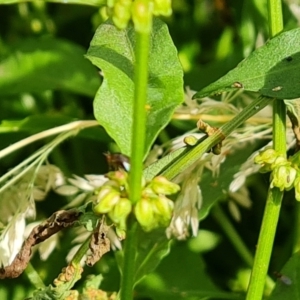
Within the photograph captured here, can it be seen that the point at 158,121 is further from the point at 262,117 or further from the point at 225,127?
the point at 262,117

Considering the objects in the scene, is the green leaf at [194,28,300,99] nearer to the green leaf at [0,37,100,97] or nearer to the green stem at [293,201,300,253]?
the green stem at [293,201,300,253]

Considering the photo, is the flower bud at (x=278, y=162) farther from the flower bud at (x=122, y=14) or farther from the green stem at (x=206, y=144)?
the flower bud at (x=122, y=14)

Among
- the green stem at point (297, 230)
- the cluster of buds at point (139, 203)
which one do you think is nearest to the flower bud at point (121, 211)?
the cluster of buds at point (139, 203)

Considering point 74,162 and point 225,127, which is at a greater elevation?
point 225,127

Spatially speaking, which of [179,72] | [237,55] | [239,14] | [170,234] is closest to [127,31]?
[179,72]

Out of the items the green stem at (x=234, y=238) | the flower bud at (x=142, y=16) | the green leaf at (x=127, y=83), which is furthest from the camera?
the green stem at (x=234, y=238)

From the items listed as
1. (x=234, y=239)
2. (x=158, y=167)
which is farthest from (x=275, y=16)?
(x=234, y=239)

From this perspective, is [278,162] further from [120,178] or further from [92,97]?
[92,97]

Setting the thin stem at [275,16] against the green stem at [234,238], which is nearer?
the thin stem at [275,16]

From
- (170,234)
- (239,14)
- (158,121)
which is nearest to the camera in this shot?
(158,121)
